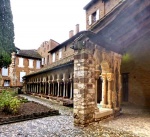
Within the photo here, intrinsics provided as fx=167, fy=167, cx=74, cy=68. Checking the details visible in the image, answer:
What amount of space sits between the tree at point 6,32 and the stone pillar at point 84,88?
534 inches

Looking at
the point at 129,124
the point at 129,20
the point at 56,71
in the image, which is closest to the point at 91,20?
the point at 56,71

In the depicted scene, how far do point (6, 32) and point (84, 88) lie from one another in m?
14.7

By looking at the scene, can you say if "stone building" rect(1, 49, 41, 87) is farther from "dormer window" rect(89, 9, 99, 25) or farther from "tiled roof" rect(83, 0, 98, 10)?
"dormer window" rect(89, 9, 99, 25)

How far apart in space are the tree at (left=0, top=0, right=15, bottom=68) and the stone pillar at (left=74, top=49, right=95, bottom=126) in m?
13.6

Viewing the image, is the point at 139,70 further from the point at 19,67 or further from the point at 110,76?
the point at 19,67

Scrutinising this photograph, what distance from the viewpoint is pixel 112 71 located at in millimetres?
7371

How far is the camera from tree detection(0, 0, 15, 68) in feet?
56.5

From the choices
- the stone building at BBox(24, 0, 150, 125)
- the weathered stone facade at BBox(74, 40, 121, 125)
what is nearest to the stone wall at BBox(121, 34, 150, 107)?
the stone building at BBox(24, 0, 150, 125)

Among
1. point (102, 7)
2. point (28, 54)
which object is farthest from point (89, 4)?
point (28, 54)

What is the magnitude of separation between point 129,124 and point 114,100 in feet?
4.87

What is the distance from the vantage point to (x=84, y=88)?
18.7 ft

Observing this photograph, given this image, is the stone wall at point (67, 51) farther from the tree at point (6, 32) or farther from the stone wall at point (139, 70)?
the stone wall at point (139, 70)

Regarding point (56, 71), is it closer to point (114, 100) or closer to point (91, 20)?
point (91, 20)

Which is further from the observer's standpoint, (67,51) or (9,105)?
(67,51)
